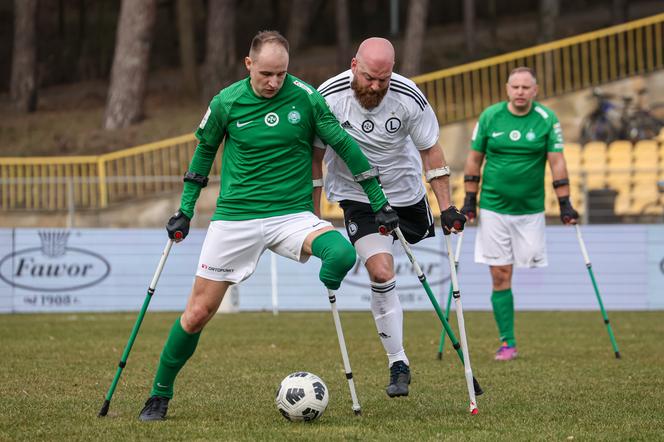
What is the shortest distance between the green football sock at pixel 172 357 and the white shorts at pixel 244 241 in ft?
1.25

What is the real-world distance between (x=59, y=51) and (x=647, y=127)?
25999mm

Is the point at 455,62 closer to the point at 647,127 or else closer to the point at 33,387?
the point at 647,127

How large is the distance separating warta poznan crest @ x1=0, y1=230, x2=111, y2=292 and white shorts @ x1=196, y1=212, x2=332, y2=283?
400 inches

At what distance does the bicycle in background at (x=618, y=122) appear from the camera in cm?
2286

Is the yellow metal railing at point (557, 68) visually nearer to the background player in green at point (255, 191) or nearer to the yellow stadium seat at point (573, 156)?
the yellow stadium seat at point (573, 156)

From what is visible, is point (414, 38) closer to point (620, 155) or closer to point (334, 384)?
point (620, 155)

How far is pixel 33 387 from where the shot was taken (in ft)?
27.9

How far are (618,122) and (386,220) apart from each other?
→ 58.5 feet

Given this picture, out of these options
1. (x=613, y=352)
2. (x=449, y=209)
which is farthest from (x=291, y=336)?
(x=449, y=209)

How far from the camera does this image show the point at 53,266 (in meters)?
16.7

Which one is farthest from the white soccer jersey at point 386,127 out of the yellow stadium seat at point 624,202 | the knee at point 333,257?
the yellow stadium seat at point 624,202

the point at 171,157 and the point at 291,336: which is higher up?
the point at 171,157

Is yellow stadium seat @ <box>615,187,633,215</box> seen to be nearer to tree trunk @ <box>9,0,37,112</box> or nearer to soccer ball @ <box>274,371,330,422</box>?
soccer ball @ <box>274,371,330,422</box>

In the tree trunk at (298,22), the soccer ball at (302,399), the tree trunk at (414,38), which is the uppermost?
the tree trunk at (298,22)
